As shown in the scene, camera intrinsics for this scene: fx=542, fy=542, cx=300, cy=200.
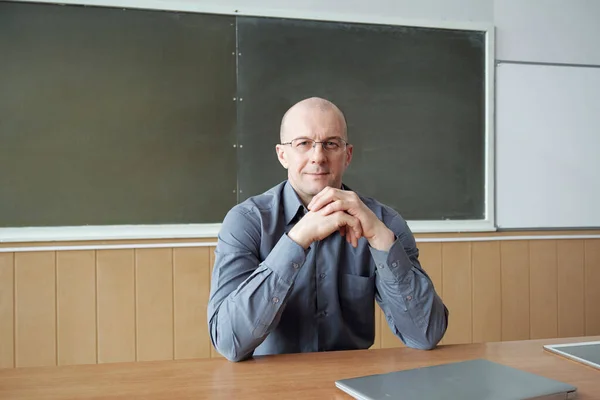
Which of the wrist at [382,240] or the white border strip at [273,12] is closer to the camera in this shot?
the wrist at [382,240]

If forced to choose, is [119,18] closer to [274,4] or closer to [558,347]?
[274,4]

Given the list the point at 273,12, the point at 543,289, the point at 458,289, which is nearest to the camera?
the point at 273,12

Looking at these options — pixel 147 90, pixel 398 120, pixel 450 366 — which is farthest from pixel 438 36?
pixel 450 366

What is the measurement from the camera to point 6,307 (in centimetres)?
235

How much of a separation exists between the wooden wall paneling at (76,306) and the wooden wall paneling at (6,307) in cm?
19

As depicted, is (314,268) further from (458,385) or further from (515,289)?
(515,289)

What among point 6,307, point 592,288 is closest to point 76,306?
point 6,307

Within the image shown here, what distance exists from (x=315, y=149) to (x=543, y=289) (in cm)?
202

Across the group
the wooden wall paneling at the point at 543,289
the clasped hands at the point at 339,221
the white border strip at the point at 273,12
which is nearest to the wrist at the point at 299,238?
the clasped hands at the point at 339,221

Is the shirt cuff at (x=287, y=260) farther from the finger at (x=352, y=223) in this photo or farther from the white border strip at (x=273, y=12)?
the white border strip at (x=273, y=12)

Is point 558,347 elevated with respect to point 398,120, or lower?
lower

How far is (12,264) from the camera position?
236 cm

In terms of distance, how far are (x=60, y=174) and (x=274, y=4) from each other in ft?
4.19

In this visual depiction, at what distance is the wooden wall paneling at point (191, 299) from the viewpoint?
2.52 metres
